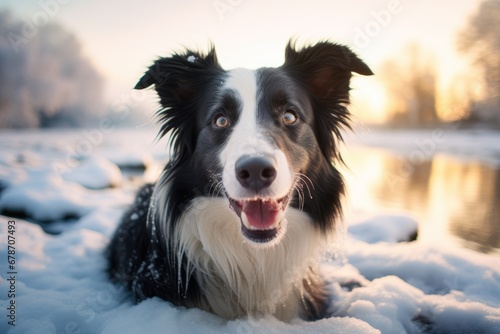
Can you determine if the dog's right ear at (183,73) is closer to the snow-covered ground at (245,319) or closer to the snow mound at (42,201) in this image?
the snow-covered ground at (245,319)

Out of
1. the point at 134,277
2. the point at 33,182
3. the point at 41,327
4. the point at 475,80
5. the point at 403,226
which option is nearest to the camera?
the point at 41,327

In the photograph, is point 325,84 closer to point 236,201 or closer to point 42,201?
point 236,201

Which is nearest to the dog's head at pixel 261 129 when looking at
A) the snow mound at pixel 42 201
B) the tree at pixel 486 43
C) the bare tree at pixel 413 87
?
the snow mound at pixel 42 201

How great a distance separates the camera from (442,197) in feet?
21.7

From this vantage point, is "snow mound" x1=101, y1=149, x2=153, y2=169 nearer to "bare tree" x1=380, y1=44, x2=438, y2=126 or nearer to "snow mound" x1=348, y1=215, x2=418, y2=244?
"snow mound" x1=348, y1=215, x2=418, y2=244

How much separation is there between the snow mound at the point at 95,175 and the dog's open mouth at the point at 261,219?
6086mm

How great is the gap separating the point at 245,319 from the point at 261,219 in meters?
0.90

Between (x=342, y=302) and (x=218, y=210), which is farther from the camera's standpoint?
(x=342, y=302)

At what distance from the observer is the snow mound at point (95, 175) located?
7480 millimetres

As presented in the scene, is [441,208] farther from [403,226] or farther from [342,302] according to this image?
[342,302]

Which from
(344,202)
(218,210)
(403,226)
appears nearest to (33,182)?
(218,210)

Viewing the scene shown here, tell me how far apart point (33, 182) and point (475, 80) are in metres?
24.1

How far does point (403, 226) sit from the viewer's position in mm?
4633

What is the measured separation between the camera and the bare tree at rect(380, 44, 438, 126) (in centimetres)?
3975
